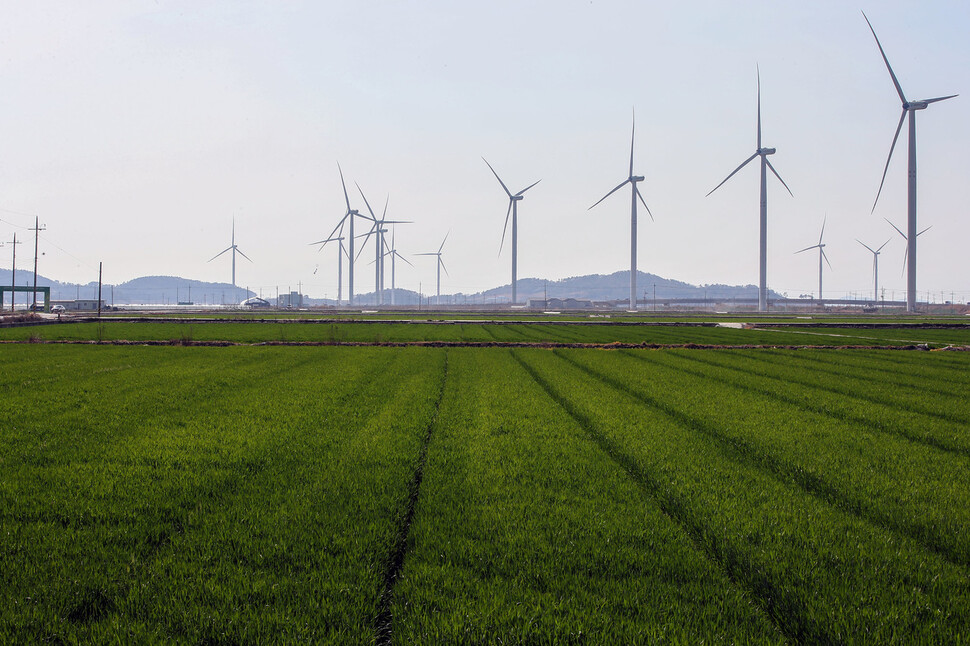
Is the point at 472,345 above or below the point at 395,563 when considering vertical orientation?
above

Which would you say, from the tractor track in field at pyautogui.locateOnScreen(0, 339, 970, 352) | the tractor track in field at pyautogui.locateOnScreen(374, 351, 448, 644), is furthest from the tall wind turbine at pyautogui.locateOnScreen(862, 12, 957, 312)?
the tractor track in field at pyautogui.locateOnScreen(374, 351, 448, 644)

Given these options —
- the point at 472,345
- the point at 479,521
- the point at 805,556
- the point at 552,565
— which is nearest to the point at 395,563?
the point at 479,521

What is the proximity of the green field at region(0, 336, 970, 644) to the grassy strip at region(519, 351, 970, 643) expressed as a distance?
0.03 metres

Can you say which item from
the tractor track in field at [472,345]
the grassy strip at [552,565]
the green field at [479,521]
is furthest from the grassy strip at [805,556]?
the tractor track in field at [472,345]

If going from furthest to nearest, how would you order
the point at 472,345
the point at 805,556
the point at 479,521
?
the point at 472,345 → the point at 479,521 → the point at 805,556

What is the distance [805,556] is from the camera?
5707 millimetres

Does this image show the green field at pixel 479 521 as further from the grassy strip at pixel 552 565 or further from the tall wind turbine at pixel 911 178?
the tall wind turbine at pixel 911 178

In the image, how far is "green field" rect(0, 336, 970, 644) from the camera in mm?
4574

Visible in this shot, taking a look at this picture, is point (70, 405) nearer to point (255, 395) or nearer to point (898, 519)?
point (255, 395)

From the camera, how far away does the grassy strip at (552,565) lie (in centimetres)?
448

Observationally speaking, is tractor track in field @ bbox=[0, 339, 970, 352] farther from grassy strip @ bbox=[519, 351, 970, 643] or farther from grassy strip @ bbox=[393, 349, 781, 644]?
grassy strip @ bbox=[393, 349, 781, 644]

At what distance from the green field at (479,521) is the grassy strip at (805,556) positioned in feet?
0.10

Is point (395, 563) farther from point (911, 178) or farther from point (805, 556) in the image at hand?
point (911, 178)

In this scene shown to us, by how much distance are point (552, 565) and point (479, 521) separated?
1367mm
